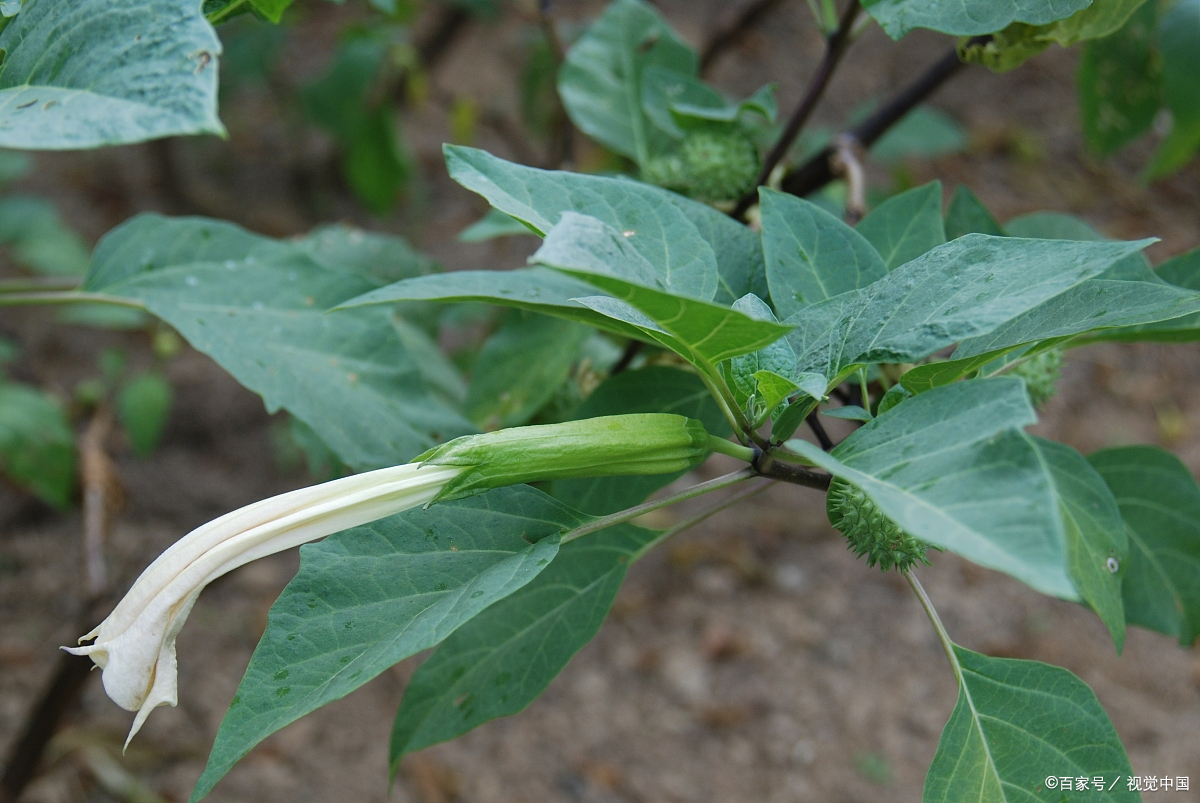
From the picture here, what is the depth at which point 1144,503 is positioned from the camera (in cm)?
78

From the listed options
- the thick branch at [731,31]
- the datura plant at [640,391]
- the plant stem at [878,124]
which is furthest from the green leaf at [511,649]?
the thick branch at [731,31]

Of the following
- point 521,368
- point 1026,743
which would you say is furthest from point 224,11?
point 1026,743

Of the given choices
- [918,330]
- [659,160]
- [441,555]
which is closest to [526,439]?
[441,555]

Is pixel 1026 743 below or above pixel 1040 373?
below

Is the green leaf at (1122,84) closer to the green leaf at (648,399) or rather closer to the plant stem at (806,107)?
the plant stem at (806,107)

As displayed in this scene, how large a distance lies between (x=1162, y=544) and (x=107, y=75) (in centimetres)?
87

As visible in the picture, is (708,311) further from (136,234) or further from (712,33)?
(712,33)

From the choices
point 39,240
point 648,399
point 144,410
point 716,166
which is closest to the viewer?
point 648,399

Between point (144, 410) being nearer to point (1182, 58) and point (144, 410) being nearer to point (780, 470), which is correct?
point (780, 470)

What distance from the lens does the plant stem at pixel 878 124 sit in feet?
2.81

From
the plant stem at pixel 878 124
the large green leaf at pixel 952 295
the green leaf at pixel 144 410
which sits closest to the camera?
the large green leaf at pixel 952 295

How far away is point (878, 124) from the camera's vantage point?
89 centimetres

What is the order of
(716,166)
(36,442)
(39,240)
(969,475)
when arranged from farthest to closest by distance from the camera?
(39,240)
(36,442)
(716,166)
(969,475)

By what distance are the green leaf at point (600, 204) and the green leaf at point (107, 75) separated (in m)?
0.13
